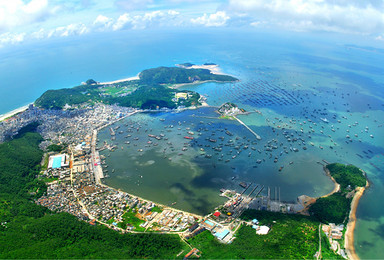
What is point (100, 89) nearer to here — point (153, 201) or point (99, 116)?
point (99, 116)

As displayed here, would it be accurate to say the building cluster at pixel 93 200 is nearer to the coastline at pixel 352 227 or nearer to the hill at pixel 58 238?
the hill at pixel 58 238

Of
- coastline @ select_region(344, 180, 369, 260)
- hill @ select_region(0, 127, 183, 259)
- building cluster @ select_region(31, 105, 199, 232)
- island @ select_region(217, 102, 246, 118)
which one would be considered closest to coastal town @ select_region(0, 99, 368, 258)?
building cluster @ select_region(31, 105, 199, 232)

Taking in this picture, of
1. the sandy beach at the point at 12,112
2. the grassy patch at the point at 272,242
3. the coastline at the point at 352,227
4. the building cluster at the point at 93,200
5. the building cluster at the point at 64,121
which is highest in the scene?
the sandy beach at the point at 12,112

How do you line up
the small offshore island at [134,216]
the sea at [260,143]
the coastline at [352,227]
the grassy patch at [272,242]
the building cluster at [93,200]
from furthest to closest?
the sea at [260,143] < the building cluster at [93,200] < the coastline at [352,227] < the small offshore island at [134,216] < the grassy patch at [272,242]

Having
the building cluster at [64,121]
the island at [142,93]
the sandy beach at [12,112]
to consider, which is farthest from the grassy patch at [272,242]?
the sandy beach at [12,112]

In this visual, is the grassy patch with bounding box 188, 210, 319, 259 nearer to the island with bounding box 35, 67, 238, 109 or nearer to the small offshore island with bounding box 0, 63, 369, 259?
the small offshore island with bounding box 0, 63, 369, 259
